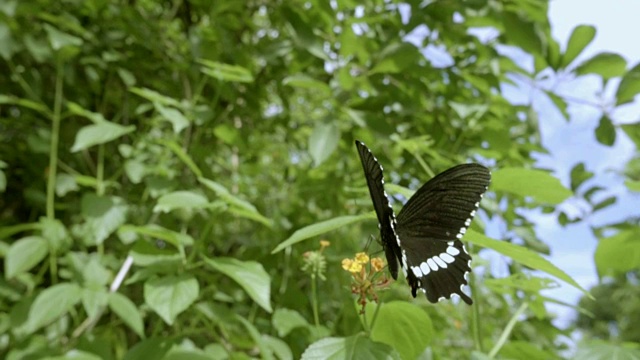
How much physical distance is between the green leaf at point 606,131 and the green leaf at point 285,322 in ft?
2.45

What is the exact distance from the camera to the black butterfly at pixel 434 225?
49 centimetres

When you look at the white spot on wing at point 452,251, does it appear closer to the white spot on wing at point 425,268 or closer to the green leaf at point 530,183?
the white spot on wing at point 425,268

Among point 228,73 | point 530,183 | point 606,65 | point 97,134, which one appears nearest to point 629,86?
point 606,65

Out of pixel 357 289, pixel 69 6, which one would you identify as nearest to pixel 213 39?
pixel 69 6

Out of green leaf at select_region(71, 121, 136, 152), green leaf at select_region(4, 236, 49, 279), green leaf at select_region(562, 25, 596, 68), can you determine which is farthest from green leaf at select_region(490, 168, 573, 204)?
green leaf at select_region(4, 236, 49, 279)

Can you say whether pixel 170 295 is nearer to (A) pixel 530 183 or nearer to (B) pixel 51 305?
(B) pixel 51 305

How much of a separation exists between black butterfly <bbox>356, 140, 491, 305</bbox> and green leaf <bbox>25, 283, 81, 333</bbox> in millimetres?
549

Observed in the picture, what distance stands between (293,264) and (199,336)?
245mm

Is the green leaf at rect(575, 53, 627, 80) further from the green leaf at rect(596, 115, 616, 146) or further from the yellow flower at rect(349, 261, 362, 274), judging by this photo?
the yellow flower at rect(349, 261, 362, 274)

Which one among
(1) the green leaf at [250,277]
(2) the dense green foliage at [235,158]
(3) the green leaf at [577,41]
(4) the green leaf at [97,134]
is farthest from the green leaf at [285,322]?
(3) the green leaf at [577,41]

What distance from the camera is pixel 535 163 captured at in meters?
1.31

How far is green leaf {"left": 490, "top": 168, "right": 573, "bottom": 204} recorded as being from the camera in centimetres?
62

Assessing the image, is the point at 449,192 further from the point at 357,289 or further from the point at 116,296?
the point at 116,296

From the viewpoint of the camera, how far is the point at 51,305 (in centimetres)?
84
